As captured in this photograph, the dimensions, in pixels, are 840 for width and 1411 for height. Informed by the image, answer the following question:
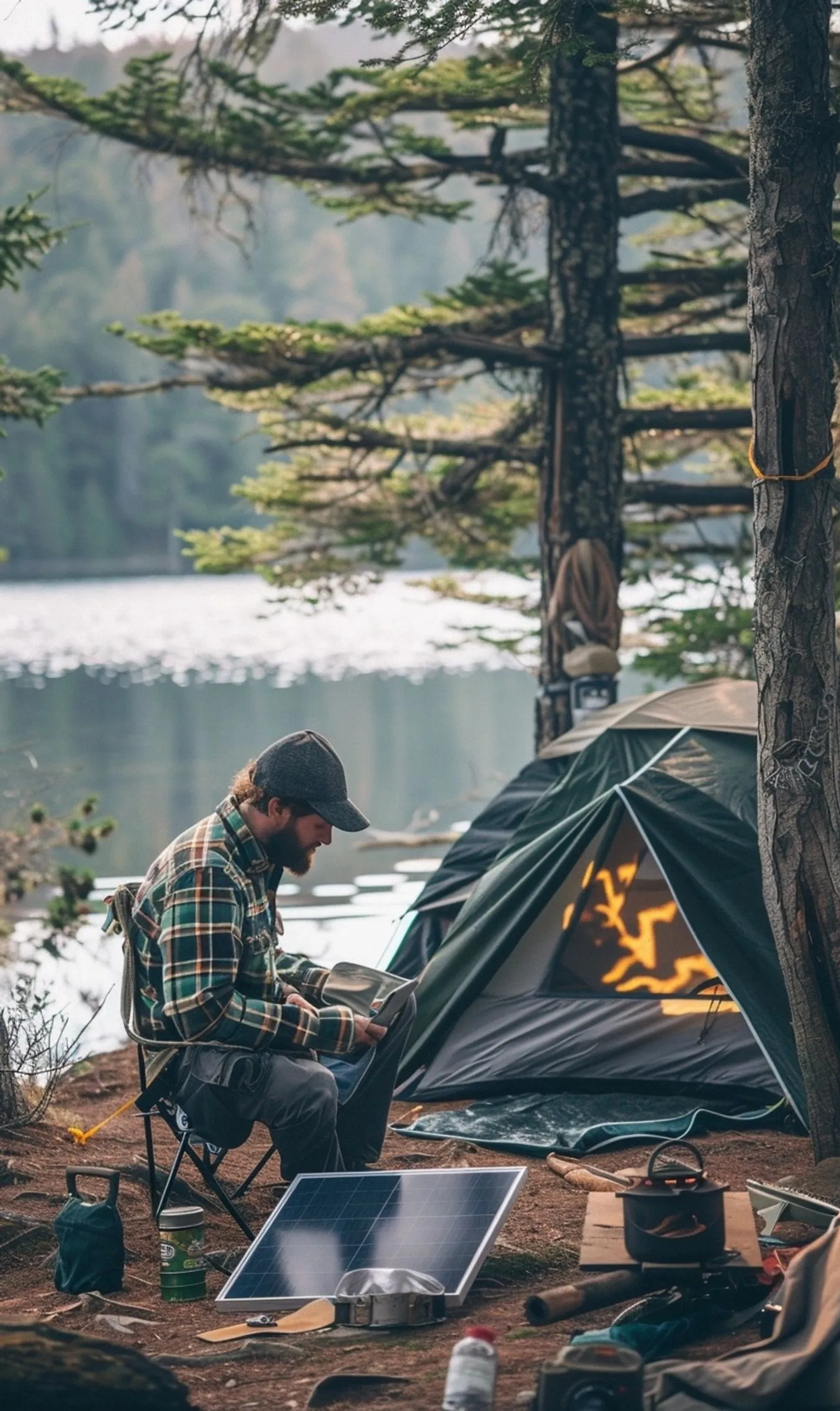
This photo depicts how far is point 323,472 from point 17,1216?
737 cm

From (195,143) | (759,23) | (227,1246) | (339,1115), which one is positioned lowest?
(227,1246)

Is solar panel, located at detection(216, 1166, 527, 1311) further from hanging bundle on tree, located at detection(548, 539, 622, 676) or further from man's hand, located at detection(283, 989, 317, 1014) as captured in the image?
hanging bundle on tree, located at detection(548, 539, 622, 676)

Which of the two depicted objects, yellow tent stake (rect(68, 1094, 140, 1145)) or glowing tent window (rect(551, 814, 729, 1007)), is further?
glowing tent window (rect(551, 814, 729, 1007))

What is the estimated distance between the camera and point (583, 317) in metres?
9.46

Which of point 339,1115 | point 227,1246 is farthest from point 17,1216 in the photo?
point 339,1115

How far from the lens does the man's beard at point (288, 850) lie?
4746mm

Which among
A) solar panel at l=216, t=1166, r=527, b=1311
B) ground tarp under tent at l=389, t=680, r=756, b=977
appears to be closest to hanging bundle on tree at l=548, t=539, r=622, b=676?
ground tarp under tent at l=389, t=680, r=756, b=977

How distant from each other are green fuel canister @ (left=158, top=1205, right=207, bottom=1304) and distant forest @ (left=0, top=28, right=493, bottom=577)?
58920 mm

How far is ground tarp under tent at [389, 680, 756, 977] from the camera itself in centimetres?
735

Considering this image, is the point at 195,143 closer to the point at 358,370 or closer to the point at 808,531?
the point at 358,370

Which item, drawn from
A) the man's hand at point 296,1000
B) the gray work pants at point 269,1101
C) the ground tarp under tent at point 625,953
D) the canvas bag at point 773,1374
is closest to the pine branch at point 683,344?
the ground tarp under tent at point 625,953

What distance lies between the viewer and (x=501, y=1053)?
21.9 ft

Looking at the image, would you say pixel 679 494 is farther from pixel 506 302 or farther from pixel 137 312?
pixel 137 312

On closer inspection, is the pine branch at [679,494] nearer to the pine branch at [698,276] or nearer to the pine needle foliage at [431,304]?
the pine needle foliage at [431,304]
